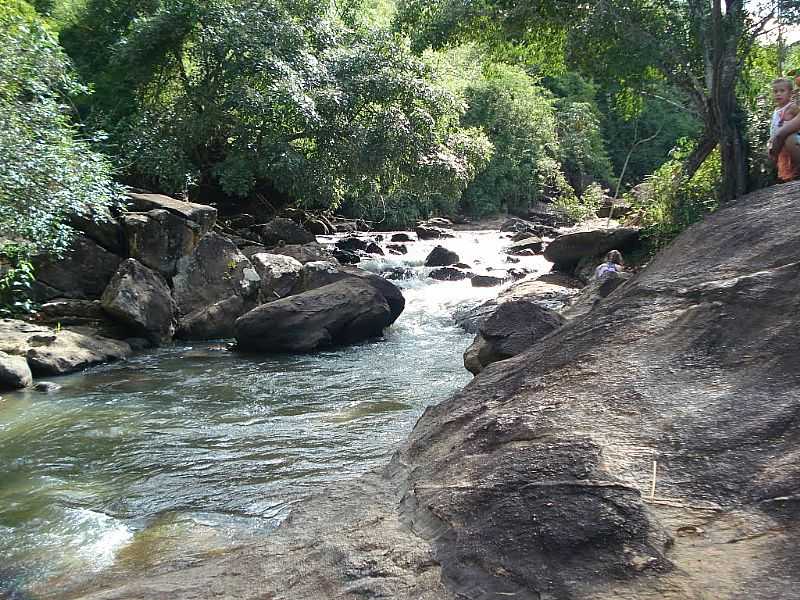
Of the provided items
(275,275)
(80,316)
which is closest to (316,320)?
(275,275)

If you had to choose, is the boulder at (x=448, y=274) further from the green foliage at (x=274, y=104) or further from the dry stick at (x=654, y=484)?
the dry stick at (x=654, y=484)

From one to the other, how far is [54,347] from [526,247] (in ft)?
48.5

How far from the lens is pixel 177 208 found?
13.6 m

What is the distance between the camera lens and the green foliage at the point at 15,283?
11.1 metres

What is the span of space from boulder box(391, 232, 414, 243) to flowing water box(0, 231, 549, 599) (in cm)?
1143

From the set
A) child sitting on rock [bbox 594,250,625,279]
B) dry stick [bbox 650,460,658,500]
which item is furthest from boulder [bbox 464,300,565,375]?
dry stick [bbox 650,460,658,500]

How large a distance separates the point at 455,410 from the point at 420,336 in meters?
9.25

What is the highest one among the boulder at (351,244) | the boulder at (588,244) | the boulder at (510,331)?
the boulder at (351,244)

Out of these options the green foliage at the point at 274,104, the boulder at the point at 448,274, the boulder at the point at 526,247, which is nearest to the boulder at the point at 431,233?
the boulder at the point at 526,247

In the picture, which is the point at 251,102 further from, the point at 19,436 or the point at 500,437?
the point at 500,437

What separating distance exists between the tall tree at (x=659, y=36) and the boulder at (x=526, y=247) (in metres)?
7.53

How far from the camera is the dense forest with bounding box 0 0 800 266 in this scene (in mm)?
10461

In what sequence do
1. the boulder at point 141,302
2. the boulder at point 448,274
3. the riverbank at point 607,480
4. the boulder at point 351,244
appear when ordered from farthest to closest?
the boulder at point 351,244
the boulder at point 448,274
the boulder at point 141,302
the riverbank at point 607,480

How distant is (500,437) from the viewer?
3.25 meters
